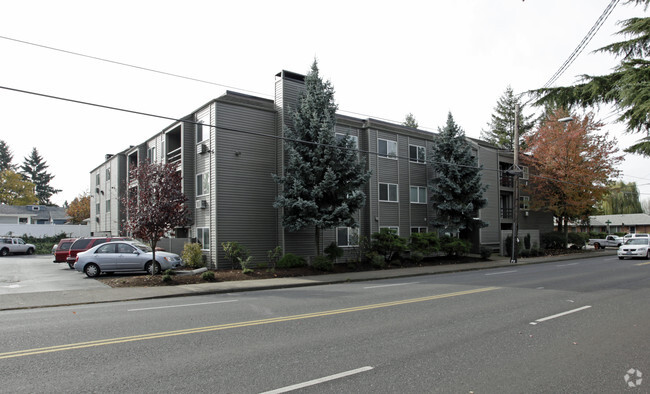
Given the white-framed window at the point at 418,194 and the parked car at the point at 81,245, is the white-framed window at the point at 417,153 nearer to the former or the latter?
the white-framed window at the point at 418,194

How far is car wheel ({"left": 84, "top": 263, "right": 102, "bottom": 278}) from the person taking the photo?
691 inches

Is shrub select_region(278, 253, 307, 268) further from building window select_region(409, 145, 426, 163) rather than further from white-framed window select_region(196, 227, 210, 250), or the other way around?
building window select_region(409, 145, 426, 163)

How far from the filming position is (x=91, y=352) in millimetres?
6145

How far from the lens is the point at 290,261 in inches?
766

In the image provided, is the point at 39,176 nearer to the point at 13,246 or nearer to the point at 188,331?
the point at 13,246

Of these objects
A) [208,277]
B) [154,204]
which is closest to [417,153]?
[208,277]

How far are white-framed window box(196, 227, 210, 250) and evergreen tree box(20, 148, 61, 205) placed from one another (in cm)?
8577

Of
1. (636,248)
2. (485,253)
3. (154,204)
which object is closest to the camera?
(154,204)

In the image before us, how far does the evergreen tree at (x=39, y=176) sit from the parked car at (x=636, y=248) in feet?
335

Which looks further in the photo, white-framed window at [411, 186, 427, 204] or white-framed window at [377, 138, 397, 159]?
white-framed window at [411, 186, 427, 204]

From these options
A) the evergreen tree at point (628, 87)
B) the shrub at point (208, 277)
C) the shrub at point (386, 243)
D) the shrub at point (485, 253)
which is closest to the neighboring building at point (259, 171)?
the shrub at point (386, 243)

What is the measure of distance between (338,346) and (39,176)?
10425 centimetres

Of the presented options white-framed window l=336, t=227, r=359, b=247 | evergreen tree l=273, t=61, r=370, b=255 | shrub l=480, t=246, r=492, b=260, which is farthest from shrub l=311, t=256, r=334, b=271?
shrub l=480, t=246, r=492, b=260

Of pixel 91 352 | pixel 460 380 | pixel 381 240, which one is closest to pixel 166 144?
pixel 381 240
